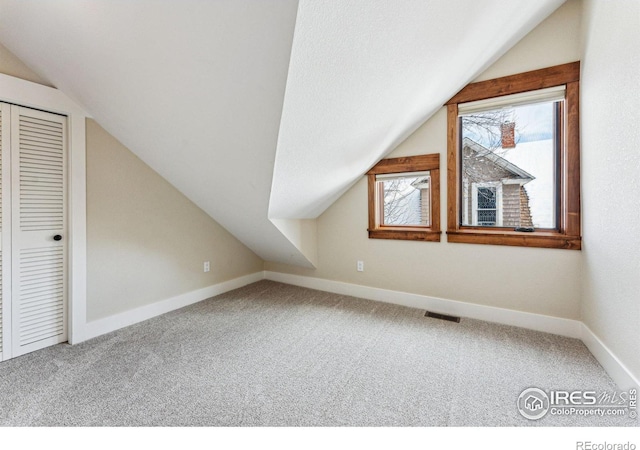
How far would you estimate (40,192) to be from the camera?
189cm

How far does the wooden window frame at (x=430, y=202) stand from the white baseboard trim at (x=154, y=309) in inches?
73.0

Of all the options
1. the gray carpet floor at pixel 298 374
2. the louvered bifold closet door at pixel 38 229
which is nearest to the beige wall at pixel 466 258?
the gray carpet floor at pixel 298 374

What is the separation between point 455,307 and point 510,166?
136 centimetres

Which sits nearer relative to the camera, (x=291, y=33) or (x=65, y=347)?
(x=291, y=33)

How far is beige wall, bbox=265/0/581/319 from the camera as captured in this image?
205 cm

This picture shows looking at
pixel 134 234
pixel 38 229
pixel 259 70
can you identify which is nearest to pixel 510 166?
pixel 259 70

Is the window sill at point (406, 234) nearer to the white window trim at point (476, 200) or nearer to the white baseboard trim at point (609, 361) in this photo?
the white window trim at point (476, 200)

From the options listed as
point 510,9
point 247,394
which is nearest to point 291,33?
point 510,9

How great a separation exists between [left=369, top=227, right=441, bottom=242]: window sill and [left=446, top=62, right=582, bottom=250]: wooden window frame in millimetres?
149

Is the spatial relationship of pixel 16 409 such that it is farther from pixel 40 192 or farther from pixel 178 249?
pixel 178 249

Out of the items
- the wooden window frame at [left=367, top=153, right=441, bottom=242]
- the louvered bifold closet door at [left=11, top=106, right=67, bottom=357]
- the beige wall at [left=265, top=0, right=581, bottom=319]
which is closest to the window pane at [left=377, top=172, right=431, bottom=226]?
the wooden window frame at [left=367, top=153, right=441, bottom=242]

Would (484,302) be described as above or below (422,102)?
below

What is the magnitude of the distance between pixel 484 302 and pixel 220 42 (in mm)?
2701

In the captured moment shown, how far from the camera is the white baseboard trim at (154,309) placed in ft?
7.00
